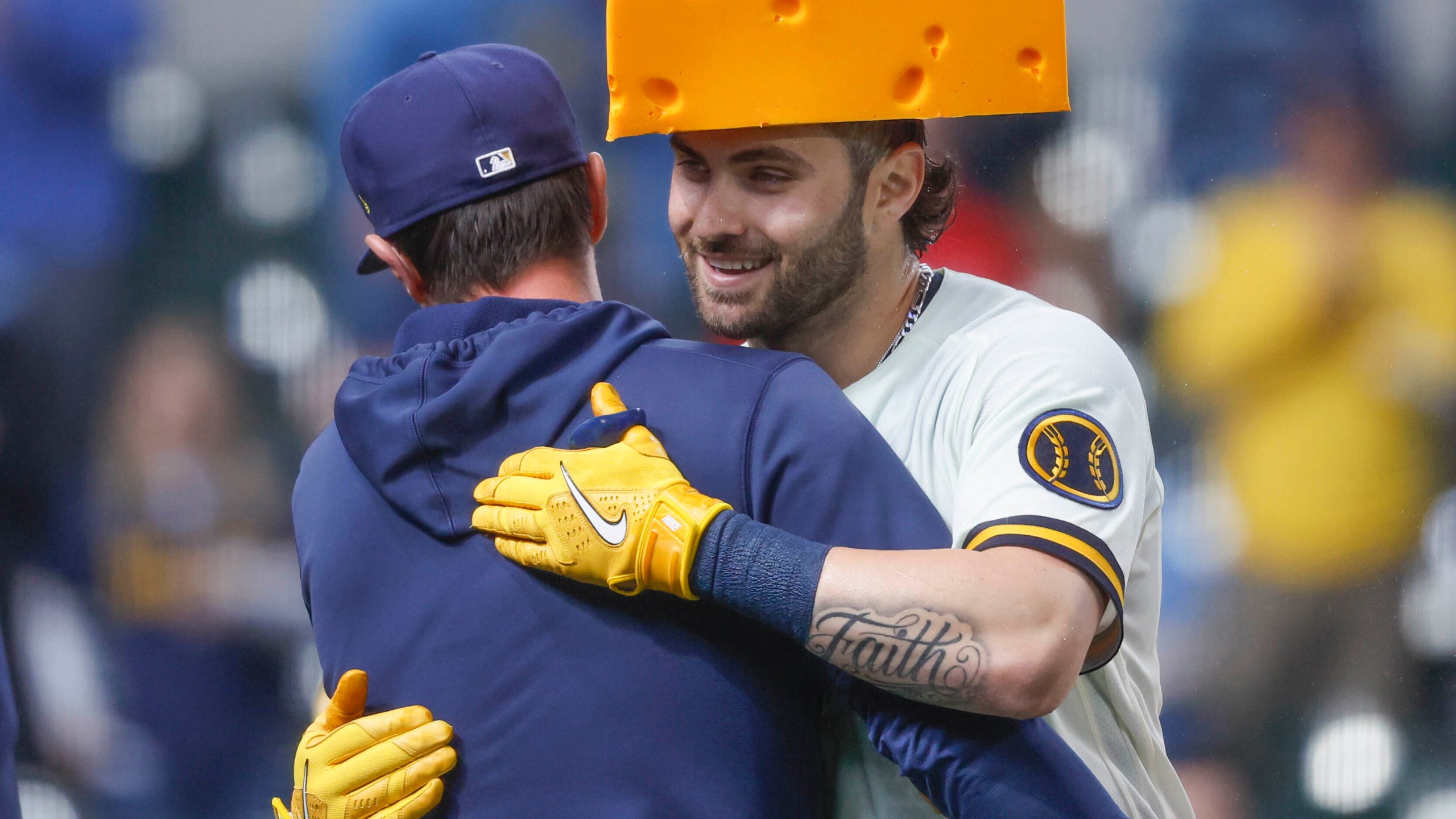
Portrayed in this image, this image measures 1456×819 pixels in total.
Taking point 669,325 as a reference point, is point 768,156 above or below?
above

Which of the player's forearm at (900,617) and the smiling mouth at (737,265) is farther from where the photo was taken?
the smiling mouth at (737,265)

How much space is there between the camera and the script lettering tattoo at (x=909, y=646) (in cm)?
94

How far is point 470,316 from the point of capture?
3.63 ft

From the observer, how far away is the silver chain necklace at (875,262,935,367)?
4.34 feet

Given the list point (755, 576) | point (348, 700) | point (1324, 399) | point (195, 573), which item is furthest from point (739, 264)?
point (195, 573)

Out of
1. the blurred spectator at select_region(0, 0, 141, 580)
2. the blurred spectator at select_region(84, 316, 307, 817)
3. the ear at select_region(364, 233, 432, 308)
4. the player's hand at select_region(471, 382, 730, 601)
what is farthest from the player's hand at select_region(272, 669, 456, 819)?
the blurred spectator at select_region(0, 0, 141, 580)

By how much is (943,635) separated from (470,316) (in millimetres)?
495

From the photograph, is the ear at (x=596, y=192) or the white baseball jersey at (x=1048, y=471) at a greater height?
the ear at (x=596, y=192)

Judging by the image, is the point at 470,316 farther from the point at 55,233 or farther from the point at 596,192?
the point at 55,233

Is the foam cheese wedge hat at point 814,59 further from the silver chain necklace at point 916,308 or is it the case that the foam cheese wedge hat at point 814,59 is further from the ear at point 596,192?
the silver chain necklace at point 916,308

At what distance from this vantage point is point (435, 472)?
3.44ft

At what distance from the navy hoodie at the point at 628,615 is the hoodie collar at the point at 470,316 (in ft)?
0.10

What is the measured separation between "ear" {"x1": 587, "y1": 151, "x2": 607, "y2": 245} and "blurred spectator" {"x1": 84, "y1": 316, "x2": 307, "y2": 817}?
1.53 meters

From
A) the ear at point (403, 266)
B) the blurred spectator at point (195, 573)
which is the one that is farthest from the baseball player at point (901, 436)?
the blurred spectator at point (195, 573)
